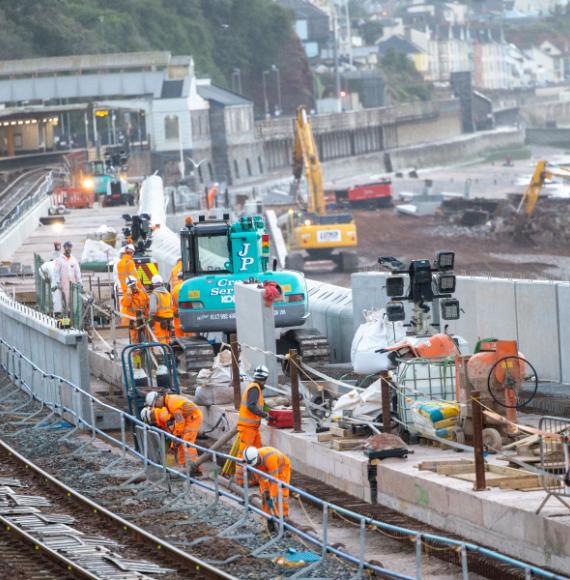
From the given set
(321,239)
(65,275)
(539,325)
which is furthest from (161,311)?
(321,239)

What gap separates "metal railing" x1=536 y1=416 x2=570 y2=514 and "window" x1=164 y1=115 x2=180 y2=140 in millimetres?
111777

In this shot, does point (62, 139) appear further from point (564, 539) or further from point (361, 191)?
point (564, 539)

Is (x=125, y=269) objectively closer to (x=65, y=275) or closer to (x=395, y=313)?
(x=65, y=275)

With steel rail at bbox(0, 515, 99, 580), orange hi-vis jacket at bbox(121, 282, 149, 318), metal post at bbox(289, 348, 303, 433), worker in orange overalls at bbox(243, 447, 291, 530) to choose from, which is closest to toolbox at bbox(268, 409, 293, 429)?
metal post at bbox(289, 348, 303, 433)

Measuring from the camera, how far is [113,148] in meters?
119

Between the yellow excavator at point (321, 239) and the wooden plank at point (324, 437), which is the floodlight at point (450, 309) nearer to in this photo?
the wooden plank at point (324, 437)

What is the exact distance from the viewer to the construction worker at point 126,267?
94.6 ft

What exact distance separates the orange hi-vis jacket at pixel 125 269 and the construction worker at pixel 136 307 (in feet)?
1.37

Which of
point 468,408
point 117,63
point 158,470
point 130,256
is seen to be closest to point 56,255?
point 130,256

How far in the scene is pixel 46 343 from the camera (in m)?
27.7

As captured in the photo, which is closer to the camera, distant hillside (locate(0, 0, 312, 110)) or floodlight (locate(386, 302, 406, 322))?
floodlight (locate(386, 302, 406, 322))

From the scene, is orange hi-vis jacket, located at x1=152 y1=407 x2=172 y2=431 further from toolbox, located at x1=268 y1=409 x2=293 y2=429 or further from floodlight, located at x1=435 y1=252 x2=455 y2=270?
floodlight, located at x1=435 y1=252 x2=455 y2=270

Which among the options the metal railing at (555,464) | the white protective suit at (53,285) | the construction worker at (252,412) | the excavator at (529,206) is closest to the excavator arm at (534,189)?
the excavator at (529,206)

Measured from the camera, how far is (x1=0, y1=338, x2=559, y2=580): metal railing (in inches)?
596
